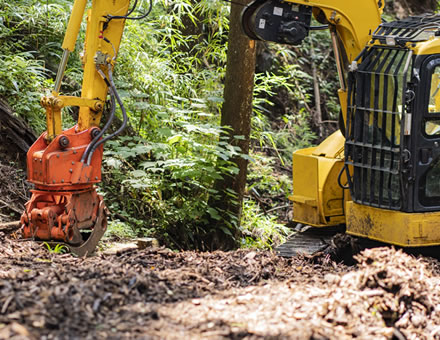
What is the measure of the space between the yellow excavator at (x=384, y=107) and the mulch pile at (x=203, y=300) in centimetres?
71

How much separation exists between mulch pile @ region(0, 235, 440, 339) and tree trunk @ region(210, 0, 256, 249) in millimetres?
2226

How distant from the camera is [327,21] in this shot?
5609 mm

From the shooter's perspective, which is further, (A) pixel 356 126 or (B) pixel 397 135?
(A) pixel 356 126

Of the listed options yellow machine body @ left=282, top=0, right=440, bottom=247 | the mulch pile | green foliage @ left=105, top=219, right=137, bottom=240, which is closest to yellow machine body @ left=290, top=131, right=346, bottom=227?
yellow machine body @ left=282, top=0, right=440, bottom=247

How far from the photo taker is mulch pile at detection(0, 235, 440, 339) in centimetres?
333

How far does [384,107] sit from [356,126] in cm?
31

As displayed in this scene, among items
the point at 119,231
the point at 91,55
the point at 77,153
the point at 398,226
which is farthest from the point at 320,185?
the point at 91,55

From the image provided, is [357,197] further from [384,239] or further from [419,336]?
[419,336]

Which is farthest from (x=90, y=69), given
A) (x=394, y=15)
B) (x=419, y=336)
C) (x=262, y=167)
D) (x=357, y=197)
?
(x=394, y=15)

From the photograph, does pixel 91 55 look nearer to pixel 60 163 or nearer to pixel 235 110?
pixel 60 163

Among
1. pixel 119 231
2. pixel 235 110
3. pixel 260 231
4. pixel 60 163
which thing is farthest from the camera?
pixel 260 231

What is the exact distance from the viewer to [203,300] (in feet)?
13.0

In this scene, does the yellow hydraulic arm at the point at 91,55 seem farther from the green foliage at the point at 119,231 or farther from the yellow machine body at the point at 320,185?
the yellow machine body at the point at 320,185

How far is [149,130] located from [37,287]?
4370mm
